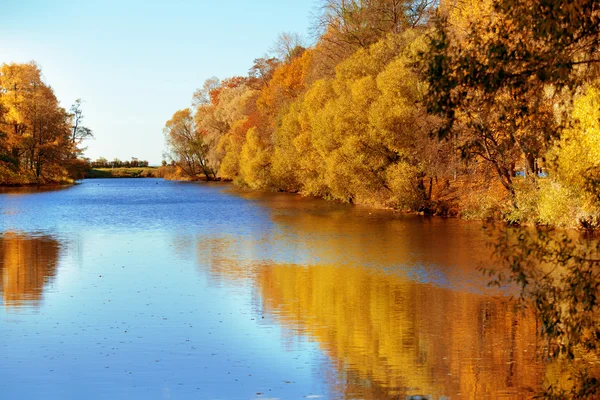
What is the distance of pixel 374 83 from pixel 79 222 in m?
16.9

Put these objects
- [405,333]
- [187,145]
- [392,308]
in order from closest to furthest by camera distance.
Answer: [405,333] → [392,308] → [187,145]

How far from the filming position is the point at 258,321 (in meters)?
12.8

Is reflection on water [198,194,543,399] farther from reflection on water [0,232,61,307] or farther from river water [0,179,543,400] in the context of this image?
reflection on water [0,232,61,307]

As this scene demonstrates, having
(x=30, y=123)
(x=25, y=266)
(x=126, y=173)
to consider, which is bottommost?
(x=25, y=266)

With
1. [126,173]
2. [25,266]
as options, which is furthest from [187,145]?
[25,266]

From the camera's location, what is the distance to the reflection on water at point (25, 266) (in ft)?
49.9

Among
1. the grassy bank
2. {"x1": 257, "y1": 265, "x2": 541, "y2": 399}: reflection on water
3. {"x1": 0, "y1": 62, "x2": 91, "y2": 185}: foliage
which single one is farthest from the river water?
the grassy bank

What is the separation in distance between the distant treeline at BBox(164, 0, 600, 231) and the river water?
3047 mm

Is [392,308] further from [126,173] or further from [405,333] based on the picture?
[126,173]

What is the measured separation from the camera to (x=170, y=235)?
28.3m

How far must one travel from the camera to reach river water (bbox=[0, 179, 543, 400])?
930 centimetres

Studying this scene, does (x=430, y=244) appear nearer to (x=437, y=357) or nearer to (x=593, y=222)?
(x=593, y=222)

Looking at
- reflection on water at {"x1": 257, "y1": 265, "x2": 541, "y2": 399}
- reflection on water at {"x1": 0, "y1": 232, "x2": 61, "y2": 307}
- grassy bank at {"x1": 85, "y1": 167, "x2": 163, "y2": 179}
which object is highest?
grassy bank at {"x1": 85, "y1": 167, "x2": 163, "y2": 179}

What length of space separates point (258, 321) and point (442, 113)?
20.4 ft
